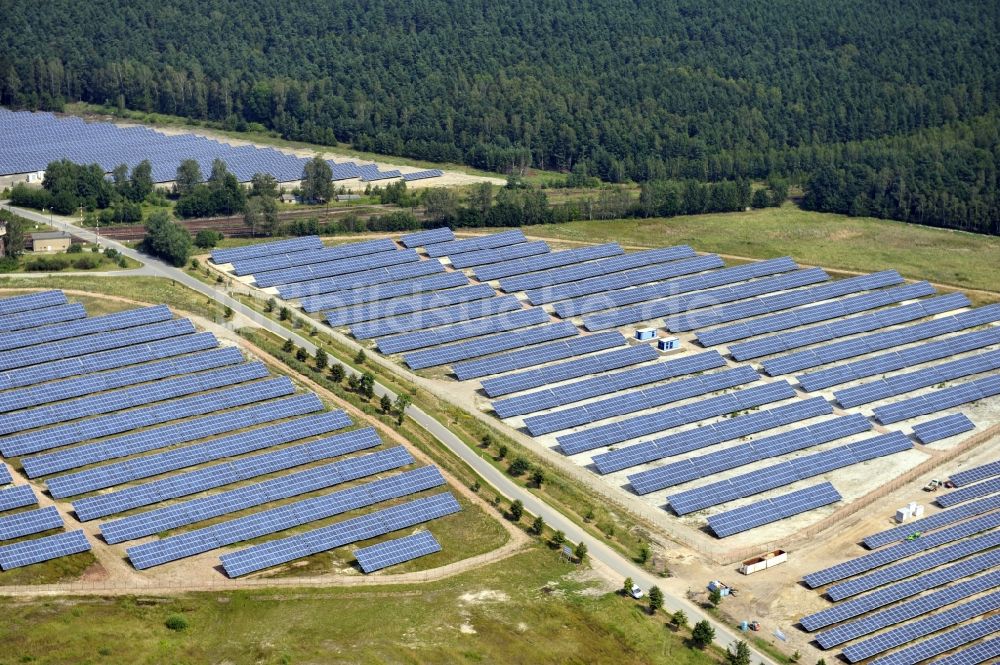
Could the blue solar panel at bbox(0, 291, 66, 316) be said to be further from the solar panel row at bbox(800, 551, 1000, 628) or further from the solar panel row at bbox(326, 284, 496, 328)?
the solar panel row at bbox(800, 551, 1000, 628)

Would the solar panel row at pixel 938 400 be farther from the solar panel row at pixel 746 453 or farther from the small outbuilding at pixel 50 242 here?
the small outbuilding at pixel 50 242

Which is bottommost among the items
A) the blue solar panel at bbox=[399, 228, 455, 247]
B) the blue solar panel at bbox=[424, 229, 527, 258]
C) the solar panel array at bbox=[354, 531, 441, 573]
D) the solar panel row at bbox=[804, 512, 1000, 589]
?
the solar panel row at bbox=[804, 512, 1000, 589]

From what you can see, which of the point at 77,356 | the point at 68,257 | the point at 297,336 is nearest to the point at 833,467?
the point at 297,336

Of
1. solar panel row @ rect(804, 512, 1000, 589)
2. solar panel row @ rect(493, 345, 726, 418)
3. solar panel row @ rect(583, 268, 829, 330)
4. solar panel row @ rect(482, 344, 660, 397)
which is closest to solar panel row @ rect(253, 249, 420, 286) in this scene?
solar panel row @ rect(583, 268, 829, 330)

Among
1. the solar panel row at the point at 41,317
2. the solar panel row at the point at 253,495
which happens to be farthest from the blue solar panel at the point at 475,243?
the solar panel row at the point at 253,495

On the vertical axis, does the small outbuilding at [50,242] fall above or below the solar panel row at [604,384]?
above

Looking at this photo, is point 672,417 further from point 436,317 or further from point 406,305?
point 406,305
